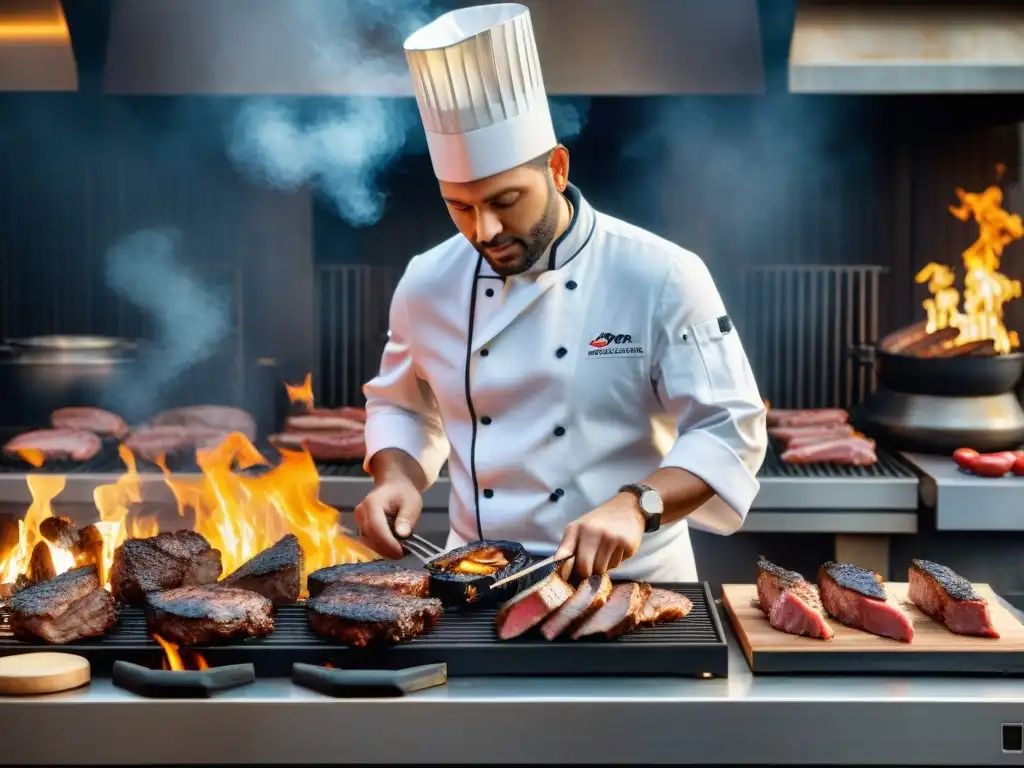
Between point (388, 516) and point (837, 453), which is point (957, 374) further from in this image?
point (388, 516)

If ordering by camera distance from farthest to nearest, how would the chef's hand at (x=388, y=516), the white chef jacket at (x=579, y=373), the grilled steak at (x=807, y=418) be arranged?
1. the grilled steak at (x=807, y=418)
2. the white chef jacket at (x=579, y=373)
3. the chef's hand at (x=388, y=516)

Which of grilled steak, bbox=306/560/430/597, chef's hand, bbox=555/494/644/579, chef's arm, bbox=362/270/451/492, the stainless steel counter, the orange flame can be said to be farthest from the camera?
the orange flame

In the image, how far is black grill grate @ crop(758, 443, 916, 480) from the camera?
381 cm

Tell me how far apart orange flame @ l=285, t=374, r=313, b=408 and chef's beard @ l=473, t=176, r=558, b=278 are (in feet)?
7.51

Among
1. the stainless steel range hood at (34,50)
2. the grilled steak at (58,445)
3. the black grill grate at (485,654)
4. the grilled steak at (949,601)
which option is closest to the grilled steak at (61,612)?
the black grill grate at (485,654)

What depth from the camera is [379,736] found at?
1895 mm

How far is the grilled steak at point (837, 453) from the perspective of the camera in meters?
3.94

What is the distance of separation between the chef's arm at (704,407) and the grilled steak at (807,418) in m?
1.84

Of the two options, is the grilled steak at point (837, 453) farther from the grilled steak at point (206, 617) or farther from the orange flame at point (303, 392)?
the grilled steak at point (206, 617)

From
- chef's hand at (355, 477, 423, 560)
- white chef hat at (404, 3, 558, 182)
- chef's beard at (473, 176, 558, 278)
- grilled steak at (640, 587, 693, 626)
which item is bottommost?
grilled steak at (640, 587, 693, 626)

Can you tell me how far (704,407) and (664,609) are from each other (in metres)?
0.50

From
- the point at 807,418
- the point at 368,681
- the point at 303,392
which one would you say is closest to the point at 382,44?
the point at 303,392

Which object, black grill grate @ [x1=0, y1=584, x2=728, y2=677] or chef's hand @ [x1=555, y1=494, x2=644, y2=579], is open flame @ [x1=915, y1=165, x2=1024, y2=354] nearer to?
chef's hand @ [x1=555, y1=494, x2=644, y2=579]

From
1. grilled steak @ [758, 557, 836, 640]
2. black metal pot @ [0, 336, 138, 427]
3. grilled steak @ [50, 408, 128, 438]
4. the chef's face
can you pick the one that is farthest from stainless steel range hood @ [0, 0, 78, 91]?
grilled steak @ [758, 557, 836, 640]
